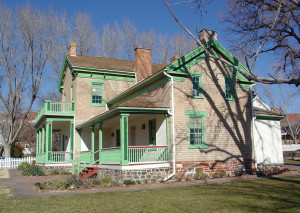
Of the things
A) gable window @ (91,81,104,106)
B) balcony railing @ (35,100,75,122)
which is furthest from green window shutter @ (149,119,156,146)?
balcony railing @ (35,100,75,122)

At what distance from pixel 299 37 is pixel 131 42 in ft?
109

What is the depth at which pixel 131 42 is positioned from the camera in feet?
150

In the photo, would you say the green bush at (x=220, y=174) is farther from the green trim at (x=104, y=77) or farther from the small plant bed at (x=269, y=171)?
the green trim at (x=104, y=77)

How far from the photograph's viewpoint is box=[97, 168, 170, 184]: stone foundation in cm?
1444

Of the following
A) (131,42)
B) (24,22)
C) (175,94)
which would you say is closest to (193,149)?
(175,94)

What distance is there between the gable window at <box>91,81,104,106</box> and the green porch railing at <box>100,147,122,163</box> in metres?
7.10

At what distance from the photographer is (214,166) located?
16.6m

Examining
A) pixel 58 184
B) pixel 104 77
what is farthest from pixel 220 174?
pixel 104 77

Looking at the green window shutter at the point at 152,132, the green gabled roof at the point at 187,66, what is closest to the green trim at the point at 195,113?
the green gabled roof at the point at 187,66

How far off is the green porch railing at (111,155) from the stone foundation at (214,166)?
2.93 m

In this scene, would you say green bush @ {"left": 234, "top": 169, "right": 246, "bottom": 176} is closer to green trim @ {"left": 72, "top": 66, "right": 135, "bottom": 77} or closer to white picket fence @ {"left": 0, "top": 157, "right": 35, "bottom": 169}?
green trim @ {"left": 72, "top": 66, "right": 135, "bottom": 77}

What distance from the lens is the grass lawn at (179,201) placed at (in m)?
8.78

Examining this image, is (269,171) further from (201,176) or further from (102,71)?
(102,71)

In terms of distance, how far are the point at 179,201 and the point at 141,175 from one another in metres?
5.07
